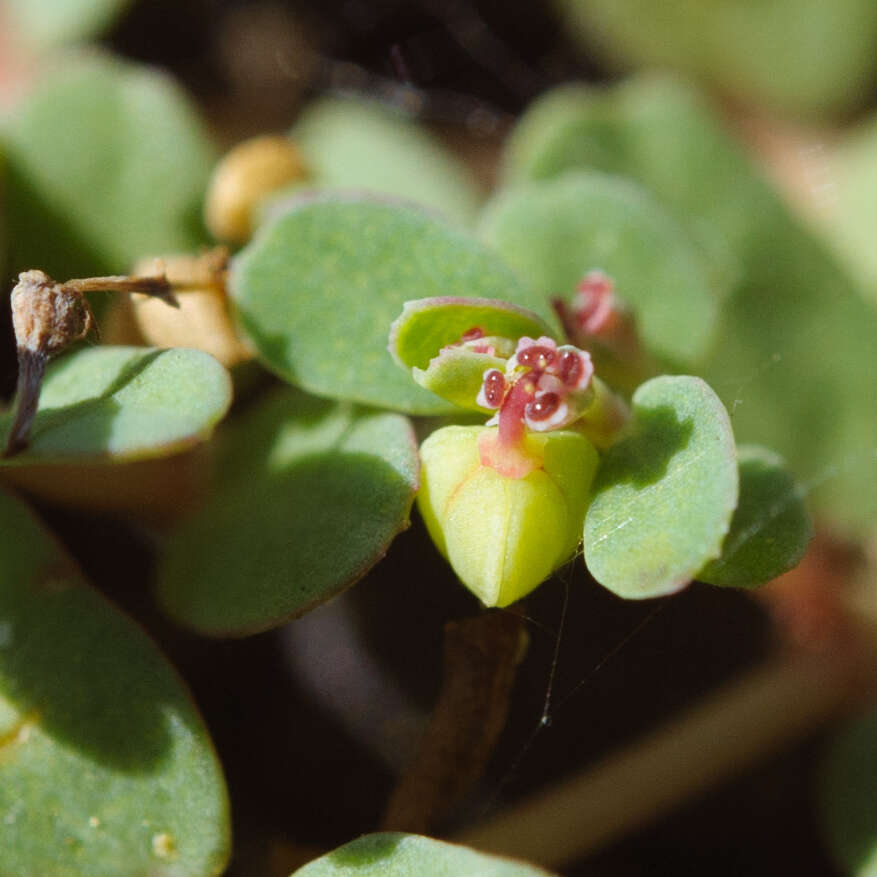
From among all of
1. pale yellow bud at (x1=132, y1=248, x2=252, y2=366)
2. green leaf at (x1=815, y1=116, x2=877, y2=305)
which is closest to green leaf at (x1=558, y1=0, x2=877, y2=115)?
green leaf at (x1=815, y1=116, x2=877, y2=305)

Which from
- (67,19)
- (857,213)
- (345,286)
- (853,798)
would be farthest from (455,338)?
(67,19)

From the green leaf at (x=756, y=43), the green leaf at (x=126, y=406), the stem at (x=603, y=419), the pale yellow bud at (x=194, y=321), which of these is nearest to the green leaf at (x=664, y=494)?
the stem at (x=603, y=419)

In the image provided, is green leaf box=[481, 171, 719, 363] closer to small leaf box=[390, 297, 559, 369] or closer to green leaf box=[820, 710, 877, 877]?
small leaf box=[390, 297, 559, 369]

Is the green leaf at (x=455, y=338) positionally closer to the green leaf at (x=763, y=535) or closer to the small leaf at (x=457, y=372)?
the small leaf at (x=457, y=372)

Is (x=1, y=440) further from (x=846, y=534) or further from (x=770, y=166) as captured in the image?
(x=770, y=166)

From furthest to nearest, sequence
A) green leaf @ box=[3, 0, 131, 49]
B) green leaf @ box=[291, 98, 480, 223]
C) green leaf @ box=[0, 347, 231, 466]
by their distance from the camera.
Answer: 1. green leaf @ box=[3, 0, 131, 49]
2. green leaf @ box=[291, 98, 480, 223]
3. green leaf @ box=[0, 347, 231, 466]
